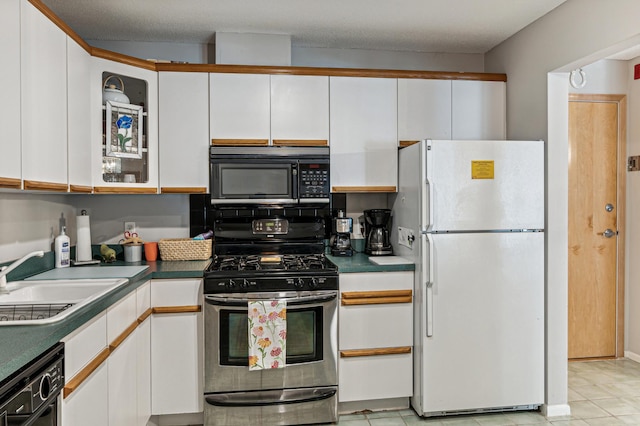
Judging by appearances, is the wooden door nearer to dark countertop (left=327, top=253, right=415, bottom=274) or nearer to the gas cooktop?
dark countertop (left=327, top=253, right=415, bottom=274)

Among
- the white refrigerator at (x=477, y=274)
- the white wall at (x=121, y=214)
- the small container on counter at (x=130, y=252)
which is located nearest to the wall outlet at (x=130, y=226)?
the white wall at (x=121, y=214)

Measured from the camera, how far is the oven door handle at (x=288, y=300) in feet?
8.26

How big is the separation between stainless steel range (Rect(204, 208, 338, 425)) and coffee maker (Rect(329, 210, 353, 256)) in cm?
41

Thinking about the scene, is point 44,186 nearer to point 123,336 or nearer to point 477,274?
point 123,336

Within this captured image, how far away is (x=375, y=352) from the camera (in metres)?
2.71

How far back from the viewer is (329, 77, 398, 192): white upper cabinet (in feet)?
9.83

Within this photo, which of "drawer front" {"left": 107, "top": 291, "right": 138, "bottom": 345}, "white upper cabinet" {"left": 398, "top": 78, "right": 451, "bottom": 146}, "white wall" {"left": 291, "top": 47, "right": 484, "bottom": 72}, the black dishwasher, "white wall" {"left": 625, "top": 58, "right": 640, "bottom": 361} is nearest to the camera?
the black dishwasher

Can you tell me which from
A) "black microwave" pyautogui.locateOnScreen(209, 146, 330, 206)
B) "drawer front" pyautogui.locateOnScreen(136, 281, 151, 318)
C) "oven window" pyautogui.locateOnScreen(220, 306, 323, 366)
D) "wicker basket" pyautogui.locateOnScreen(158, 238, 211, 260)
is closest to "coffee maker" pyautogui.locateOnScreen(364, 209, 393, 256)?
"black microwave" pyautogui.locateOnScreen(209, 146, 330, 206)

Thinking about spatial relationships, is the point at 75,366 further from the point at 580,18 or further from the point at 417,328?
the point at 580,18

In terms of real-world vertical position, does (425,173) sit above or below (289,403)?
above

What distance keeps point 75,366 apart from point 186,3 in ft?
6.58

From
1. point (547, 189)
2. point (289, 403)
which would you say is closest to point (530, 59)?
point (547, 189)

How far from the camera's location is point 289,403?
260 centimetres

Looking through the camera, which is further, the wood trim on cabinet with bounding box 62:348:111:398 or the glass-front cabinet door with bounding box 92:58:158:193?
the glass-front cabinet door with bounding box 92:58:158:193
